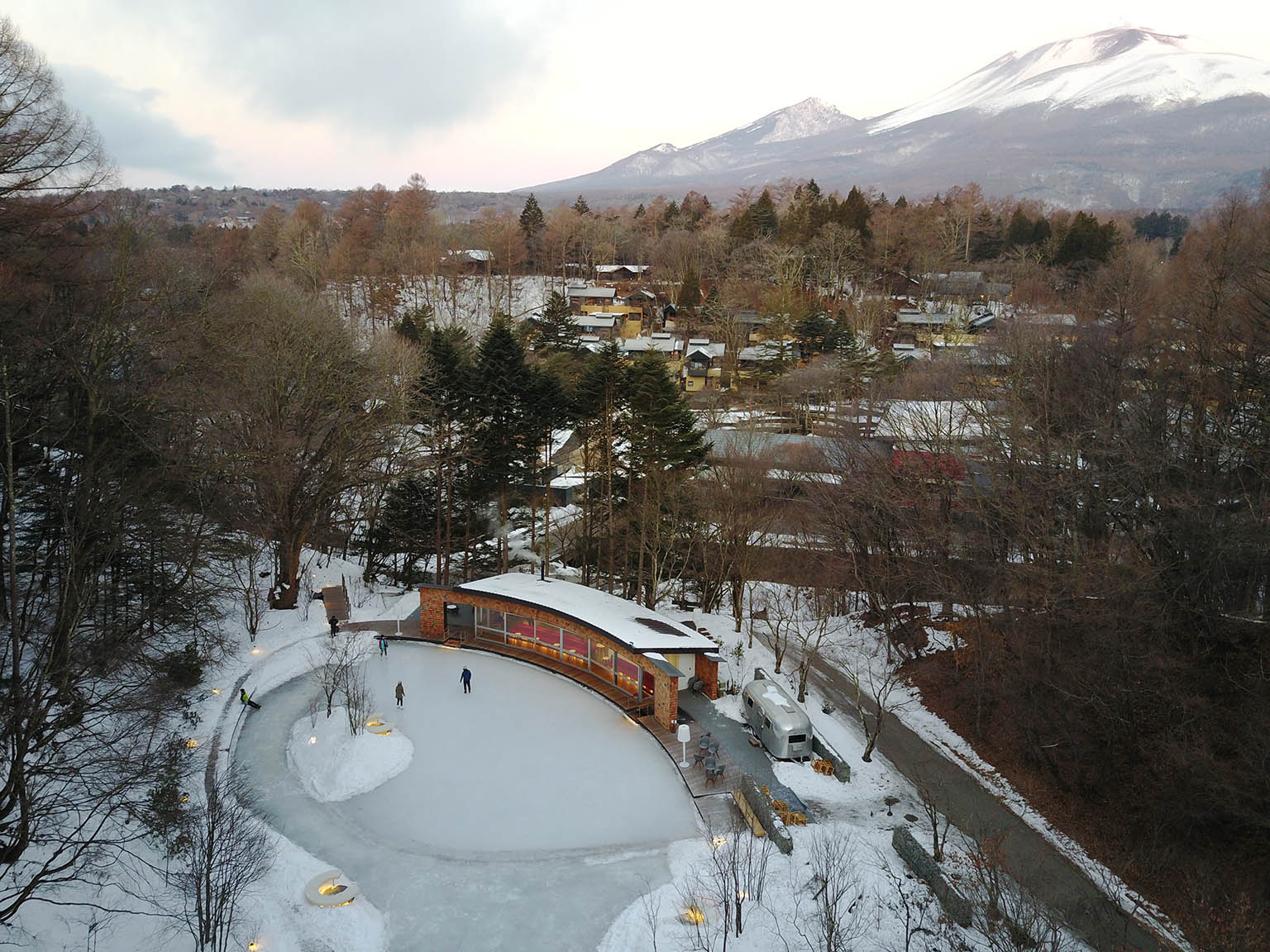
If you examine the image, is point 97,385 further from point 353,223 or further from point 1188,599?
point 353,223

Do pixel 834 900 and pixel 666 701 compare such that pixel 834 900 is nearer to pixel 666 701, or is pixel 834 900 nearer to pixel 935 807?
pixel 935 807

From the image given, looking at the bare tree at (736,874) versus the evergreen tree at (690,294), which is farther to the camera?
the evergreen tree at (690,294)

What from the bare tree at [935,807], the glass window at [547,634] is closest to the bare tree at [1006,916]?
the bare tree at [935,807]

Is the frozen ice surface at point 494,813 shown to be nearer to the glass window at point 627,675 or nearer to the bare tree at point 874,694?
the glass window at point 627,675

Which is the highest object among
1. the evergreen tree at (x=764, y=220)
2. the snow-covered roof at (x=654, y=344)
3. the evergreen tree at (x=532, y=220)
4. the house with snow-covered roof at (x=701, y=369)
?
the evergreen tree at (x=532, y=220)

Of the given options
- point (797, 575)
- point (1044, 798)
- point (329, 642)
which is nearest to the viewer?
point (1044, 798)

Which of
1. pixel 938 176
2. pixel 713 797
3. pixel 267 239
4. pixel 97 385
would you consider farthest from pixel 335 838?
pixel 938 176

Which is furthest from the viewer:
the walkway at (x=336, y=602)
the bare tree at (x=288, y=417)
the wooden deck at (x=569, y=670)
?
the walkway at (x=336, y=602)
